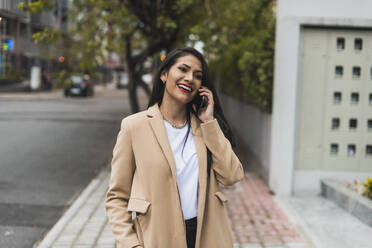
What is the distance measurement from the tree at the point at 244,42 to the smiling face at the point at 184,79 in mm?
5254

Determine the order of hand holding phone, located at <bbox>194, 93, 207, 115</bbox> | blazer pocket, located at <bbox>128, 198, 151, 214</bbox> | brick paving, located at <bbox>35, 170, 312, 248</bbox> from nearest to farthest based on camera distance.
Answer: blazer pocket, located at <bbox>128, 198, 151, 214</bbox> < hand holding phone, located at <bbox>194, 93, 207, 115</bbox> < brick paving, located at <bbox>35, 170, 312, 248</bbox>

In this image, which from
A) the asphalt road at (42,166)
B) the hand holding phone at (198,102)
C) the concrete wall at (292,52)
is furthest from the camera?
the concrete wall at (292,52)

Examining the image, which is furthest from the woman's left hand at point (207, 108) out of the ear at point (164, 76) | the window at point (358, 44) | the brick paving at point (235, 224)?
the window at point (358, 44)

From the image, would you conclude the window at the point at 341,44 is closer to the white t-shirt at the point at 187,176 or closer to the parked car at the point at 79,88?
the white t-shirt at the point at 187,176

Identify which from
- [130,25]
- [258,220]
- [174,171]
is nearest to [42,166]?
[130,25]

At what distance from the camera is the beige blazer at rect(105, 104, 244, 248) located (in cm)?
246

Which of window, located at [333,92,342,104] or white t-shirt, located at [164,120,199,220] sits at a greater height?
window, located at [333,92,342,104]

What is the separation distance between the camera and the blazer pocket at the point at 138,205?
8.00ft

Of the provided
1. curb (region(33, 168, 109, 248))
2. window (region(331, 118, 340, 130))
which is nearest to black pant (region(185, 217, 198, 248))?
curb (region(33, 168, 109, 248))

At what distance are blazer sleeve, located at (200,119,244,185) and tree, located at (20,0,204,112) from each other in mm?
6807

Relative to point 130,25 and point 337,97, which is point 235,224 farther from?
point 130,25

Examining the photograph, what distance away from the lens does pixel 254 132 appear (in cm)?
1020

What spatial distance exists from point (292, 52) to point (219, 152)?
4.82 meters

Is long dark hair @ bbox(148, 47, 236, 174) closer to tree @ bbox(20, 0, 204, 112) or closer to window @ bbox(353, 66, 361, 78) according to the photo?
window @ bbox(353, 66, 361, 78)
